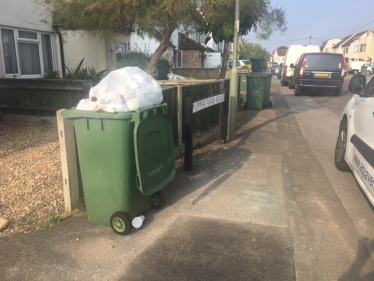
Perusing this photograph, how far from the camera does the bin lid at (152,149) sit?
11.0 ft

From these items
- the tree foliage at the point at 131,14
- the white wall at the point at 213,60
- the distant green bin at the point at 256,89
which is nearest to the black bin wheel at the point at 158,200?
the tree foliage at the point at 131,14

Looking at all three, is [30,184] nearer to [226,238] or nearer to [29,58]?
[226,238]

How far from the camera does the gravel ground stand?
149 inches

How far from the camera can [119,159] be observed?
11.0ft

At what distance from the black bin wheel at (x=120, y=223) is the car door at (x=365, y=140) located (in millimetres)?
2435

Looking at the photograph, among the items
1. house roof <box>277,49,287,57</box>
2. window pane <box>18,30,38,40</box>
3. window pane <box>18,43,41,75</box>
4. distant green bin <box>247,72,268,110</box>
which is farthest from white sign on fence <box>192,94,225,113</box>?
house roof <box>277,49,287,57</box>

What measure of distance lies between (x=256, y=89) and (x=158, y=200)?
824 cm

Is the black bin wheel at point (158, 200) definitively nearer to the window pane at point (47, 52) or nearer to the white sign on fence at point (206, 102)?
the white sign on fence at point (206, 102)

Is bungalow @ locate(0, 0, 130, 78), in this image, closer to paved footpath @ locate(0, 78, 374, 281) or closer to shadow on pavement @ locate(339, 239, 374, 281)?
paved footpath @ locate(0, 78, 374, 281)

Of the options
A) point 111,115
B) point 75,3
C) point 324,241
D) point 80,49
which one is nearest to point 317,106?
point 80,49

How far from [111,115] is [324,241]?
238cm

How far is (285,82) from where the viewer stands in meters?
23.5

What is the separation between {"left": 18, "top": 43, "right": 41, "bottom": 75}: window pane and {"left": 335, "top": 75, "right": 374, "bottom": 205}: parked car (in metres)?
8.94

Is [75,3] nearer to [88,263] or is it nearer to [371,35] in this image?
[88,263]
